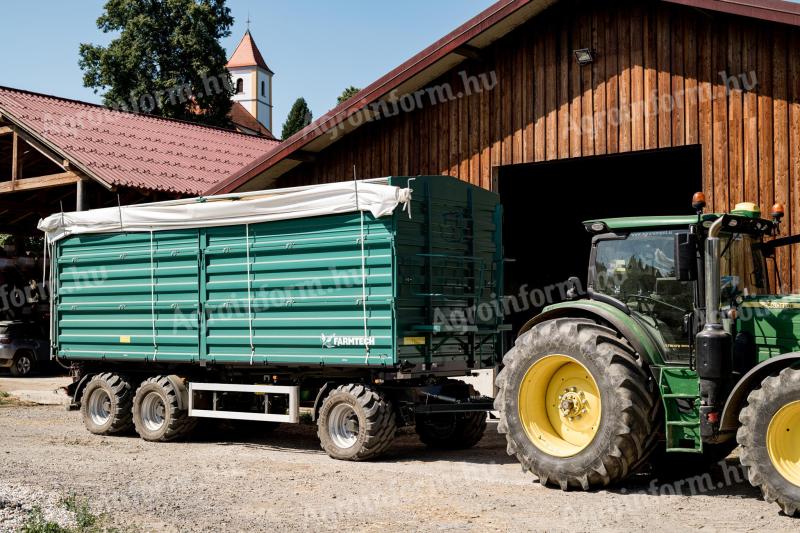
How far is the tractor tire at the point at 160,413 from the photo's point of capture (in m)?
11.9

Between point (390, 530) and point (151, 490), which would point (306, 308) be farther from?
point (390, 530)

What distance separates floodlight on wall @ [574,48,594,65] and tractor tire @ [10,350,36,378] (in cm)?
1713

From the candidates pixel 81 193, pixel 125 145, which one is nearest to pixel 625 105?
pixel 81 193

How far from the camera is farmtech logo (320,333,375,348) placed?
1000 cm

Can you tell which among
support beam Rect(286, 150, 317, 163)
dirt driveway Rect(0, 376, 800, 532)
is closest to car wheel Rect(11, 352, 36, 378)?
support beam Rect(286, 150, 317, 163)

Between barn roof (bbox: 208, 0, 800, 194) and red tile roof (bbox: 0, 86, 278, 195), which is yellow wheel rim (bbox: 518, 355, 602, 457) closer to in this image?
barn roof (bbox: 208, 0, 800, 194)

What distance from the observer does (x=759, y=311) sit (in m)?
7.77

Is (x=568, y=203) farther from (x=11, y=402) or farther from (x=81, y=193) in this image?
(x=11, y=402)

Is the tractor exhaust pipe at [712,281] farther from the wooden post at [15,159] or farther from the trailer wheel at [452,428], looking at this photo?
the wooden post at [15,159]

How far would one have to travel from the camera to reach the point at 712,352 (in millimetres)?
7430

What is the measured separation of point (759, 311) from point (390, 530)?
3.62 metres

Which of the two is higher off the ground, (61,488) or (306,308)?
(306,308)

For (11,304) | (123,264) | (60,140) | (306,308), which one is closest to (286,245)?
(306,308)

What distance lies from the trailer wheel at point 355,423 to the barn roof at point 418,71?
542cm
